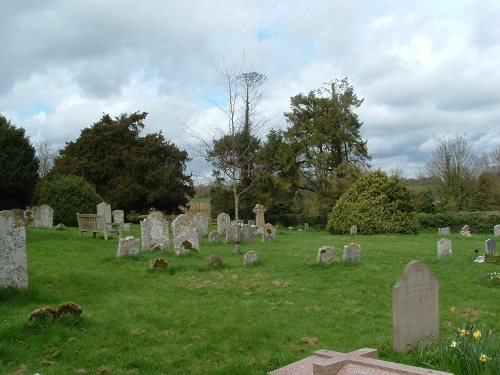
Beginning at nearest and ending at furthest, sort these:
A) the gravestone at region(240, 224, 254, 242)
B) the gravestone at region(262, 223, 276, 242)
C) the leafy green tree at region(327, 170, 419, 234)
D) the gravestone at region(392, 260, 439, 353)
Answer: the gravestone at region(392, 260, 439, 353) < the gravestone at region(240, 224, 254, 242) < the gravestone at region(262, 223, 276, 242) < the leafy green tree at region(327, 170, 419, 234)

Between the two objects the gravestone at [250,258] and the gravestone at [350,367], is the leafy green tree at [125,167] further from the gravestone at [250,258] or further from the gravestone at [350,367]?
the gravestone at [350,367]

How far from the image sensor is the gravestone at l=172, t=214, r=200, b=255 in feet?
57.4

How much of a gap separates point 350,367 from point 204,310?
480 cm

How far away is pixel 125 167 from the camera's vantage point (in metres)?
43.3

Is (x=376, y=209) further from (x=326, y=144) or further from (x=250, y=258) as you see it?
(x=250, y=258)

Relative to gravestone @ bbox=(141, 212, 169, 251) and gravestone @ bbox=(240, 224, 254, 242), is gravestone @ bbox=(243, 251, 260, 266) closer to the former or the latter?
gravestone @ bbox=(141, 212, 169, 251)

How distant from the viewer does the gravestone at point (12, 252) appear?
990 cm

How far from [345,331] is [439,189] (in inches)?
1608

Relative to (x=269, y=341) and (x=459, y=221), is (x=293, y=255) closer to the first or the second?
(x=269, y=341)

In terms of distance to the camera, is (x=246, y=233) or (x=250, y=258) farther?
(x=246, y=233)

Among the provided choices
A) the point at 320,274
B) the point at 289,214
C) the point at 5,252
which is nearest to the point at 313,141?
the point at 289,214

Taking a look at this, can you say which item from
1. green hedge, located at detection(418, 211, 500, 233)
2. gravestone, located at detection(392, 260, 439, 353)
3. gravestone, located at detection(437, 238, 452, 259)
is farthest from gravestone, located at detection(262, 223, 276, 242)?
green hedge, located at detection(418, 211, 500, 233)

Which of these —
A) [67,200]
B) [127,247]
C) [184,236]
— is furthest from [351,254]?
[67,200]

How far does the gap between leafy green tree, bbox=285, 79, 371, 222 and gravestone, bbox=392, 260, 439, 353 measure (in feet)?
111
